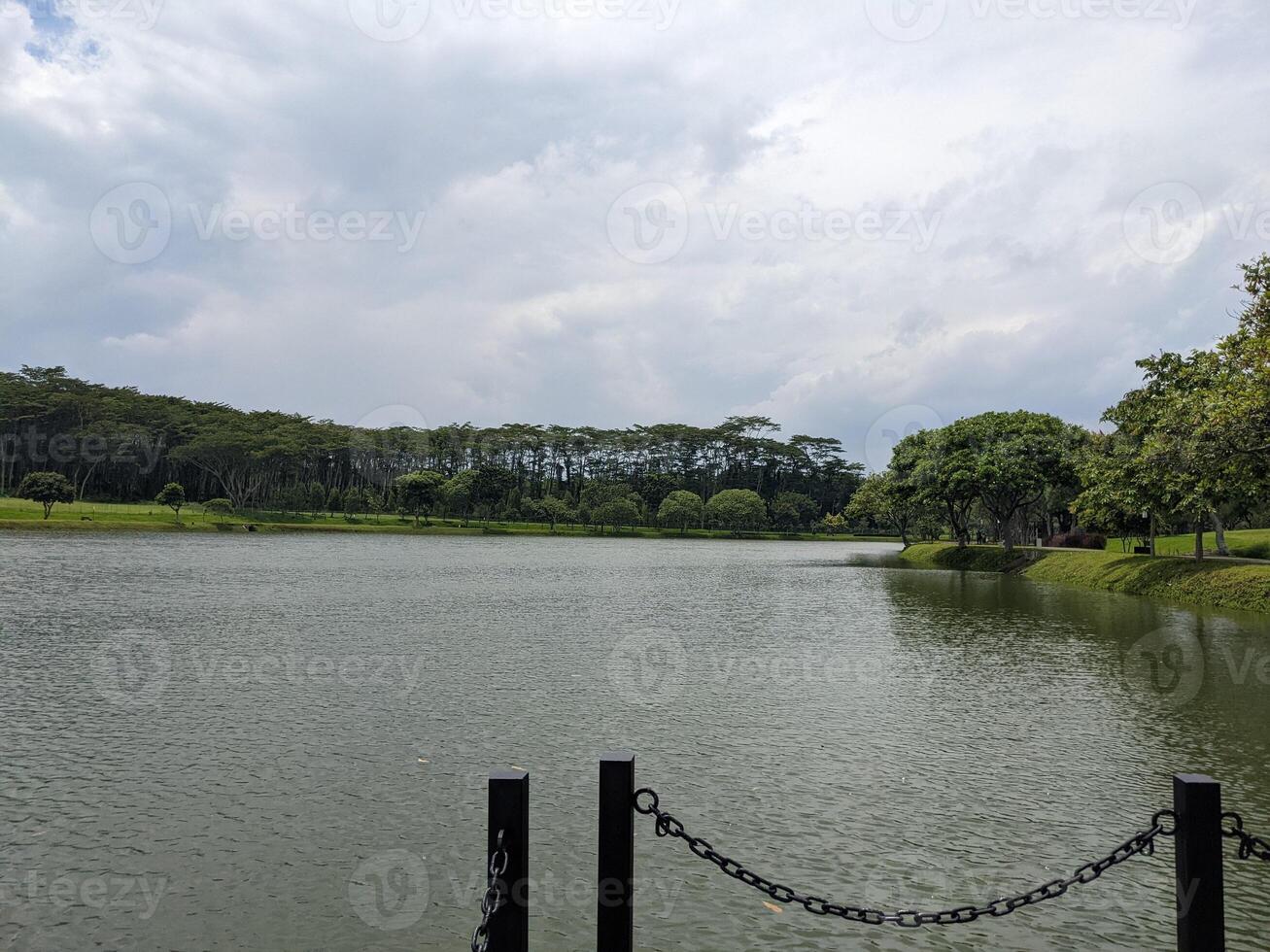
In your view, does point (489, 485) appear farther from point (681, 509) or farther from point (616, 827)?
point (616, 827)

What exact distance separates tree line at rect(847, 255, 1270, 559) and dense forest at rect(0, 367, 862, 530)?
84498mm

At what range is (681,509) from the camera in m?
155

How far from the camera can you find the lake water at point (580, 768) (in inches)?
311

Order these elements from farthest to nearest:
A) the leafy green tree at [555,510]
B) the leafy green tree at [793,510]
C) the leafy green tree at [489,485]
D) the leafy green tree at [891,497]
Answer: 1. the leafy green tree at [793,510]
2. the leafy green tree at [555,510]
3. the leafy green tree at [489,485]
4. the leafy green tree at [891,497]

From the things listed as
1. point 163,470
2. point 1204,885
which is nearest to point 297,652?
point 1204,885

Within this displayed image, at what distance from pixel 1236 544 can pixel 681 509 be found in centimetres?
10474

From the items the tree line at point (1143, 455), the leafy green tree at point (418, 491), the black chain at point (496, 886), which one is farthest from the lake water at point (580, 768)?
the leafy green tree at point (418, 491)

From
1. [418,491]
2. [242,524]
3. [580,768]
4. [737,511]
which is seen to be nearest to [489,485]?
[418,491]

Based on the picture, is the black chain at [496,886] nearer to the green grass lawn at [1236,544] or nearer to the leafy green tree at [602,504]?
the green grass lawn at [1236,544]

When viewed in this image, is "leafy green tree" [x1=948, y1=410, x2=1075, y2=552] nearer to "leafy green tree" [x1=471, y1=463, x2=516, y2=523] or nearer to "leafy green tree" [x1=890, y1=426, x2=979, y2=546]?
"leafy green tree" [x1=890, y1=426, x2=979, y2=546]

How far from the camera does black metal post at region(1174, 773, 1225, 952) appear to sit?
5.81 meters

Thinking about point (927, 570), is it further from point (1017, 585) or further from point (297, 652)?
point (297, 652)

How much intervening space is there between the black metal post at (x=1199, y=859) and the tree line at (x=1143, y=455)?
26.6 metres

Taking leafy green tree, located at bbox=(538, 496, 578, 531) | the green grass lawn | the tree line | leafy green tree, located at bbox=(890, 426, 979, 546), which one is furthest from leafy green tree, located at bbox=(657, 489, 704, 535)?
the green grass lawn
